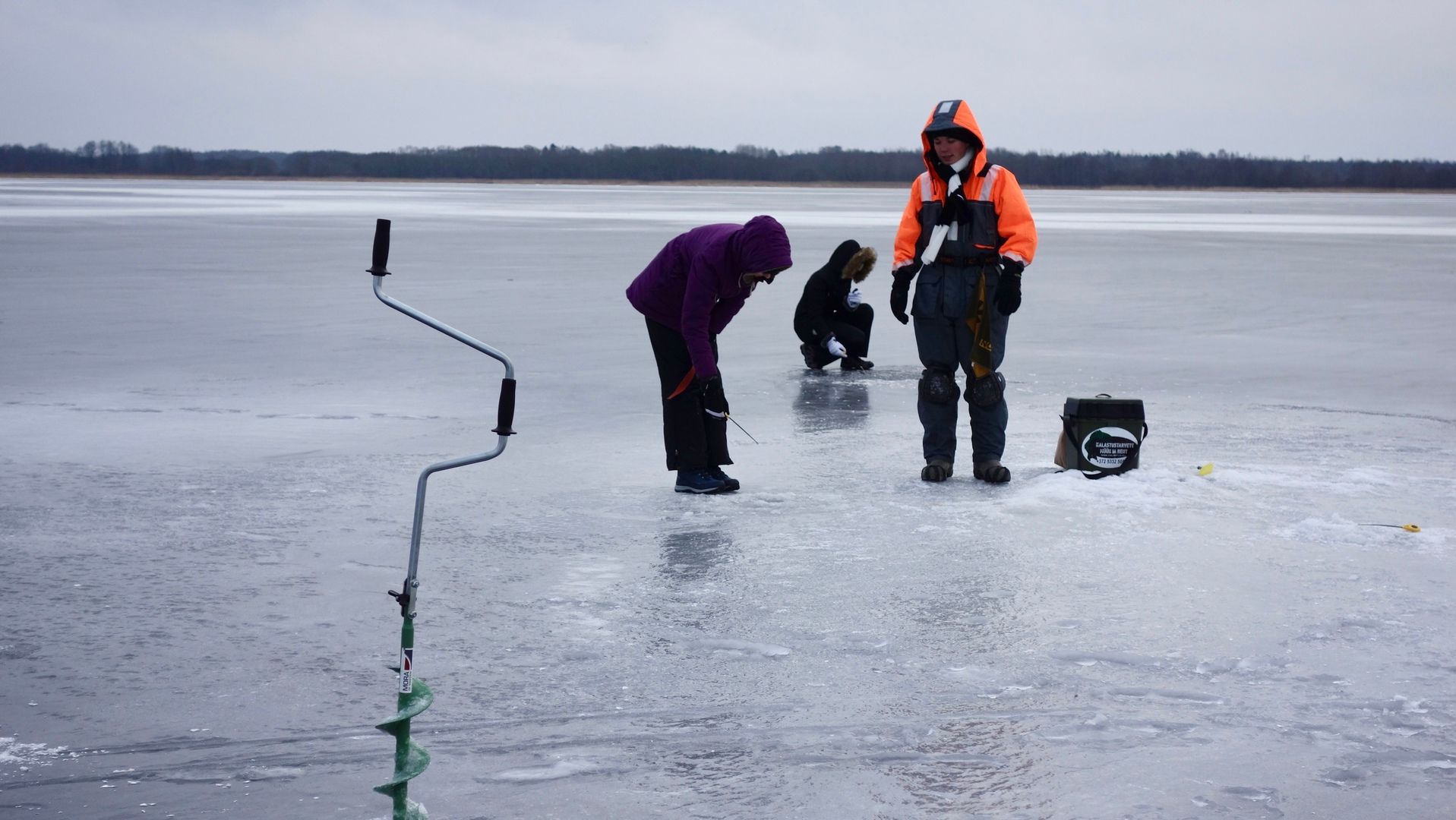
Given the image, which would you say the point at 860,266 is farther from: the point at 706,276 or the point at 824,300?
the point at 706,276

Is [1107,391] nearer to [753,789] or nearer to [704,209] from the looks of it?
[753,789]

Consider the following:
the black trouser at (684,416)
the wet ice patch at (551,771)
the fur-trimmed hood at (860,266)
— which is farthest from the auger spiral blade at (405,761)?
the fur-trimmed hood at (860,266)

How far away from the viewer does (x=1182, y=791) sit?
3.25 meters

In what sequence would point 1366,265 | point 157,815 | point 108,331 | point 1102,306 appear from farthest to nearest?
point 1366,265
point 1102,306
point 108,331
point 157,815

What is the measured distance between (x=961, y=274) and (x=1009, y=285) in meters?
0.29

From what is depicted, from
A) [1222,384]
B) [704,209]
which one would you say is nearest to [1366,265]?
[1222,384]

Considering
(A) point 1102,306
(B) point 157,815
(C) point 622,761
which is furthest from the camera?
(A) point 1102,306

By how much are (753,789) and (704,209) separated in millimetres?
47962

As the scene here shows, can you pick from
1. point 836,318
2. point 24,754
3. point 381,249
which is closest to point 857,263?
point 836,318

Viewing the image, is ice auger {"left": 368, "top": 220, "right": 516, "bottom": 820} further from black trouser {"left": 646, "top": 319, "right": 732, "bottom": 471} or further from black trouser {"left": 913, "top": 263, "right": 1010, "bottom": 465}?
black trouser {"left": 913, "top": 263, "right": 1010, "bottom": 465}

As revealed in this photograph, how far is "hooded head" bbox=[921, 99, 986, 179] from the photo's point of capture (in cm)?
643

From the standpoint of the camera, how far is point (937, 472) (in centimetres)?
672

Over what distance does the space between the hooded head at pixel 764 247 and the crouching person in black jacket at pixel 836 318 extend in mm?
4349

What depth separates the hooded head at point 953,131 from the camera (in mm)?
6434
